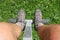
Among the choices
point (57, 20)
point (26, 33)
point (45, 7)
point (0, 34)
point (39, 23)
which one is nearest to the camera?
point (0, 34)

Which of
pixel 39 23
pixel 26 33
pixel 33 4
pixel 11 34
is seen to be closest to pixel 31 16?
pixel 33 4

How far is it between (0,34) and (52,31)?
425 millimetres

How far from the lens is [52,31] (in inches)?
70.4

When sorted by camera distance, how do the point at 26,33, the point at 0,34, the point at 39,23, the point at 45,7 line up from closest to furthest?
the point at 0,34, the point at 26,33, the point at 39,23, the point at 45,7

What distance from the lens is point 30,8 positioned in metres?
3.59

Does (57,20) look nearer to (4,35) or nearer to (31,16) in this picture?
(31,16)

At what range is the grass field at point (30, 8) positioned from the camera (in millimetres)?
3426

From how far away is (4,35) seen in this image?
174 cm

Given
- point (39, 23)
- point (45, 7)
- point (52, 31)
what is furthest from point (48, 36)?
point (45, 7)

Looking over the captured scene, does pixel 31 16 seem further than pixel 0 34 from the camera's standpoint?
Yes

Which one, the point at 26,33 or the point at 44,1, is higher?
the point at 44,1

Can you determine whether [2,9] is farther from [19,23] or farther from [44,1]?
[19,23]

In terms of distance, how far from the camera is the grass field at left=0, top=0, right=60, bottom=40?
11.2ft

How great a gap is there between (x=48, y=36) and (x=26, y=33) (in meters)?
0.31
